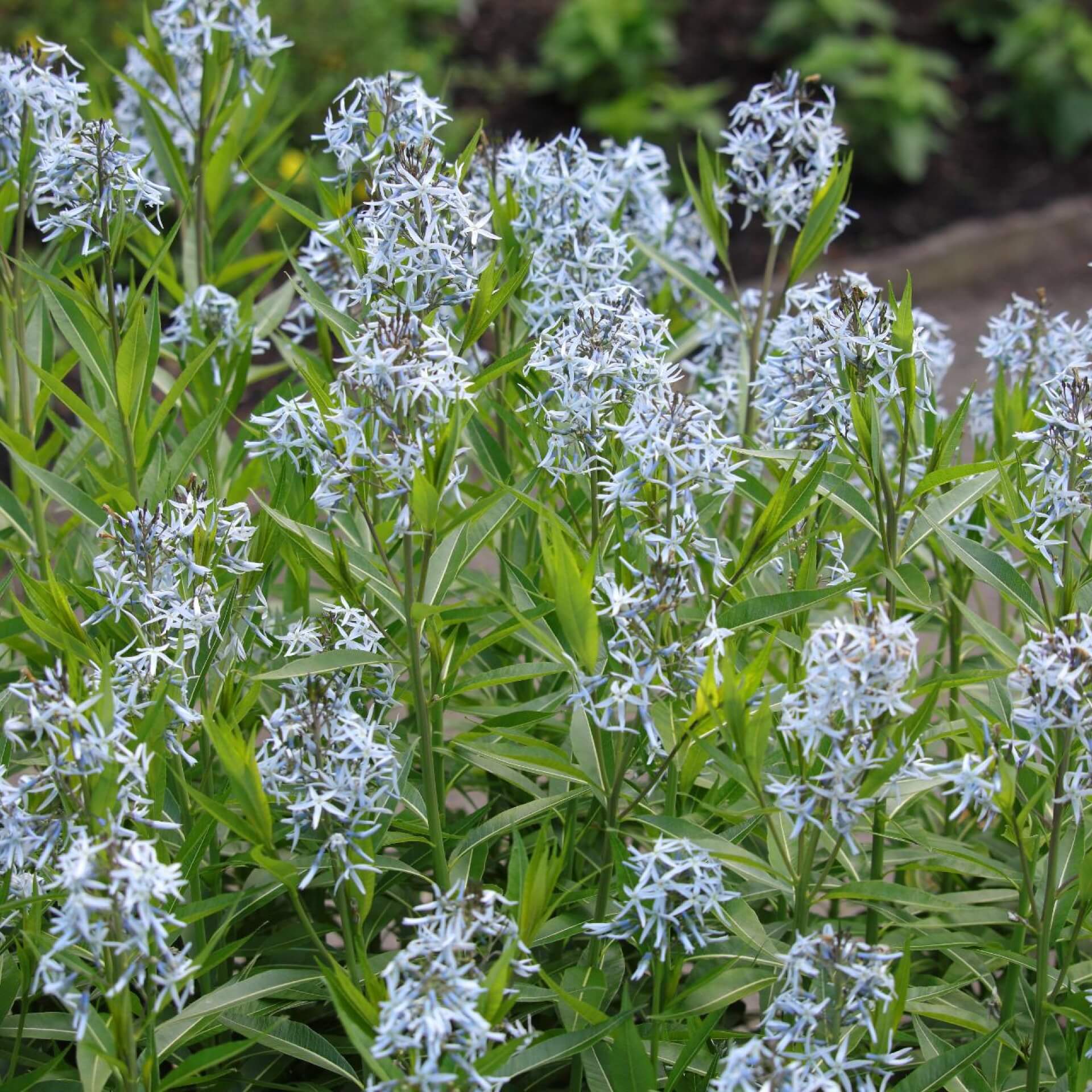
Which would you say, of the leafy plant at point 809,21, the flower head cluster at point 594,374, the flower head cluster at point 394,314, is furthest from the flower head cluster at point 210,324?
the leafy plant at point 809,21

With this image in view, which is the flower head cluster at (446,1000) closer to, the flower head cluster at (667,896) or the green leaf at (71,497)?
the flower head cluster at (667,896)

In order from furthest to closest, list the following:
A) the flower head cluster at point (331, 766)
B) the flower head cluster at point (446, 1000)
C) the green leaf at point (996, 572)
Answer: the green leaf at point (996, 572), the flower head cluster at point (331, 766), the flower head cluster at point (446, 1000)

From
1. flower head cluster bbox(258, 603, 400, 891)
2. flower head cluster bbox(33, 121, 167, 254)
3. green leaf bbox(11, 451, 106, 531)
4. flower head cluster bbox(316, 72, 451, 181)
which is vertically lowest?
flower head cluster bbox(258, 603, 400, 891)

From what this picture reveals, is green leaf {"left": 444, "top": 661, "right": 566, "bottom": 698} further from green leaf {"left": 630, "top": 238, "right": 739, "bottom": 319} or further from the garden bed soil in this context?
the garden bed soil

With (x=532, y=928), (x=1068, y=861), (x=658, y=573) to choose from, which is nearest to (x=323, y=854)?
(x=532, y=928)

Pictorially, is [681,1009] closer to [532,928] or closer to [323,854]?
[532,928]

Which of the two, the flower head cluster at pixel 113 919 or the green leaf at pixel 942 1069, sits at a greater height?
the flower head cluster at pixel 113 919

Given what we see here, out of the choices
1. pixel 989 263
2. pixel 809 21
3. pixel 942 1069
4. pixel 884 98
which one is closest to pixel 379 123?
pixel 942 1069

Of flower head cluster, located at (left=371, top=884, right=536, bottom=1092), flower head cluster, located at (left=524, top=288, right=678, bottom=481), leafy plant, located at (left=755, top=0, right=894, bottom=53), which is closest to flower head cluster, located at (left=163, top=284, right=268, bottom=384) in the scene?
flower head cluster, located at (left=524, top=288, right=678, bottom=481)
